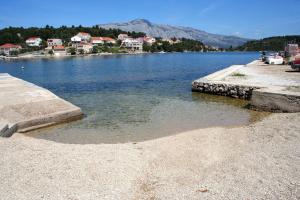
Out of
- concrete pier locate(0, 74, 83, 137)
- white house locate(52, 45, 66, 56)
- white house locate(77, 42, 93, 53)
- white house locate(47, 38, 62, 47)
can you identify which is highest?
white house locate(47, 38, 62, 47)

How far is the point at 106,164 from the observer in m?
9.62

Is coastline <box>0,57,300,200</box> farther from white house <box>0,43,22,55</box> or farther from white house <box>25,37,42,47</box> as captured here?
white house <box>25,37,42,47</box>

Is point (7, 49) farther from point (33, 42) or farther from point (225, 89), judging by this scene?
point (225, 89)

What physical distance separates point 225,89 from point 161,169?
1681cm

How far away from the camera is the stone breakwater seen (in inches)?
920

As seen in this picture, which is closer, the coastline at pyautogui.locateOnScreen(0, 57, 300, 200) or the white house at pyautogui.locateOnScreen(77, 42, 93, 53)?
the coastline at pyautogui.locateOnScreen(0, 57, 300, 200)

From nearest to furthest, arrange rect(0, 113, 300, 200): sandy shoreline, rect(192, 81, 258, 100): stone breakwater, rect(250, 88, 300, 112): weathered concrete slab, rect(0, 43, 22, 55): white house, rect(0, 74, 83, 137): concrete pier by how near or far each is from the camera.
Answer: rect(0, 113, 300, 200): sandy shoreline
rect(0, 74, 83, 137): concrete pier
rect(250, 88, 300, 112): weathered concrete slab
rect(192, 81, 258, 100): stone breakwater
rect(0, 43, 22, 55): white house

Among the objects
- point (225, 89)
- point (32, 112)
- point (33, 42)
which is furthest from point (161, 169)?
point (33, 42)

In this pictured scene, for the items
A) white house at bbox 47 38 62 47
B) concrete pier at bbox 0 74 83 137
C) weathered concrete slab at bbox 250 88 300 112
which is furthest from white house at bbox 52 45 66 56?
weathered concrete slab at bbox 250 88 300 112

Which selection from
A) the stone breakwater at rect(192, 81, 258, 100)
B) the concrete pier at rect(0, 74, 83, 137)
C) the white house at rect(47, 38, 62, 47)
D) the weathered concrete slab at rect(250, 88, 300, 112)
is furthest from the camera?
the white house at rect(47, 38, 62, 47)

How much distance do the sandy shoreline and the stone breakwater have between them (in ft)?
34.9

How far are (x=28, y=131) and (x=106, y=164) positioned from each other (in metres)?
7.73

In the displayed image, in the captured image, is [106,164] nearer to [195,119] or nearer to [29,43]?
[195,119]

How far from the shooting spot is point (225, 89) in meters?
25.1
